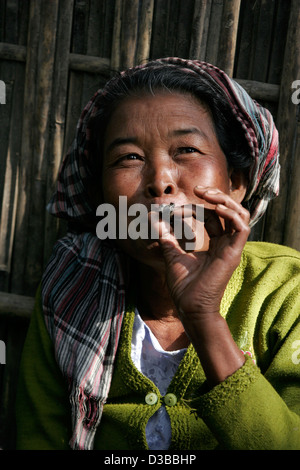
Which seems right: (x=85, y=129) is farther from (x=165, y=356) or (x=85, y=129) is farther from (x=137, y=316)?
(x=165, y=356)

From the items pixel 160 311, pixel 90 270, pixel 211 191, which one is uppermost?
pixel 211 191

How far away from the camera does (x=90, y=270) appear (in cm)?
193

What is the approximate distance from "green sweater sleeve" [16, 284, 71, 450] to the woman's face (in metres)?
0.58

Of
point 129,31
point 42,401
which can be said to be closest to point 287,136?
point 129,31

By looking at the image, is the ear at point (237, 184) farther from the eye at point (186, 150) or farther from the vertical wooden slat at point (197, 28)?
the vertical wooden slat at point (197, 28)

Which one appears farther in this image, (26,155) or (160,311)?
(26,155)

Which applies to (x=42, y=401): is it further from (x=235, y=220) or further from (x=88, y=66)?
(x=88, y=66)

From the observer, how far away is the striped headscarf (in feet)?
5.61

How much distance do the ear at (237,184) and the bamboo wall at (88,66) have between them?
0.44m

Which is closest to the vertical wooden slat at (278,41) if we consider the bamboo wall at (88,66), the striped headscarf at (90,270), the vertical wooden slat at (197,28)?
the bamboo wall at (88,66)

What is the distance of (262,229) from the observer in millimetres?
2295

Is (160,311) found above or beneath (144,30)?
beneath

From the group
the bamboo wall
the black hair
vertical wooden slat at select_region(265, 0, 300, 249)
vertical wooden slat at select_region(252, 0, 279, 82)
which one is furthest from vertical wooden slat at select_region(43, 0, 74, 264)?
vertical wooden slat at select_region(265, 0, 300, 249)

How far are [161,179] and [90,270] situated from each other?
57cm
